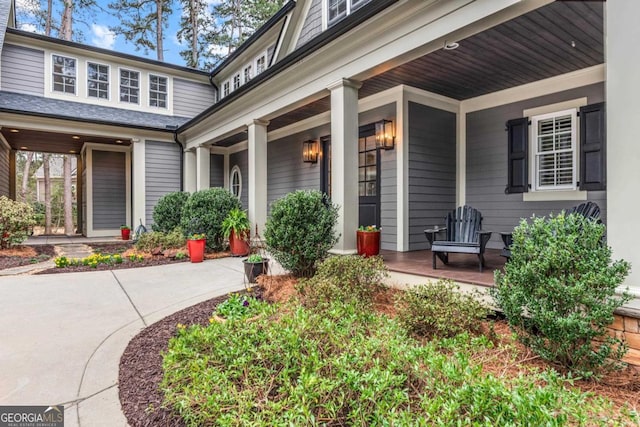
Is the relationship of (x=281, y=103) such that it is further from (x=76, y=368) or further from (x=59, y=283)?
(x=76, y=368)

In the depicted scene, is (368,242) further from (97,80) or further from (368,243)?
(97,80)

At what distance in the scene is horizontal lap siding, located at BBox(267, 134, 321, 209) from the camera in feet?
26.9

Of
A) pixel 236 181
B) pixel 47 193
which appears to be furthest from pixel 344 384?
pixel 47 193

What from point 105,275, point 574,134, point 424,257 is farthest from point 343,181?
point 105,275

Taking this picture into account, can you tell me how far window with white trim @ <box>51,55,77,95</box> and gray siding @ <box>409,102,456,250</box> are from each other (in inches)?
405

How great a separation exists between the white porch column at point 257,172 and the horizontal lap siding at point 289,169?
54.2 inches

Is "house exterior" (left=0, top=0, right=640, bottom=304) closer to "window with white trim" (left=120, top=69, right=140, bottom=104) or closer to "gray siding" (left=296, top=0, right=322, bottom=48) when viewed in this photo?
"gray siding" (left=296, top=0, right=322, bottom=48)

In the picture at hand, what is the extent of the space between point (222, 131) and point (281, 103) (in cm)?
278

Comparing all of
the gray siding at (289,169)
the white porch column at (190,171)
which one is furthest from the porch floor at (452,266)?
the white porch column at (190,171)

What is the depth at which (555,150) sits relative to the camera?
5258 millimetres

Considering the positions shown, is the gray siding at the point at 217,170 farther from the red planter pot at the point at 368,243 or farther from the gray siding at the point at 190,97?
the red planter pot at the point at 368,243

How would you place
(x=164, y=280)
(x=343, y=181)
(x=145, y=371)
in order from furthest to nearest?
(x=164, y=280), (x=343, y=181), (x=145, y=371)

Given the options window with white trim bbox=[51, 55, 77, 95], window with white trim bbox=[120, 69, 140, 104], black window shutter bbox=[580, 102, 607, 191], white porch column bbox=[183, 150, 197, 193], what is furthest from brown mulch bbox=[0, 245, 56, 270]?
black window shutter bbox=[580, 102, 607, 191]

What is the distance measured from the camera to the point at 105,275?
546 centimetres
